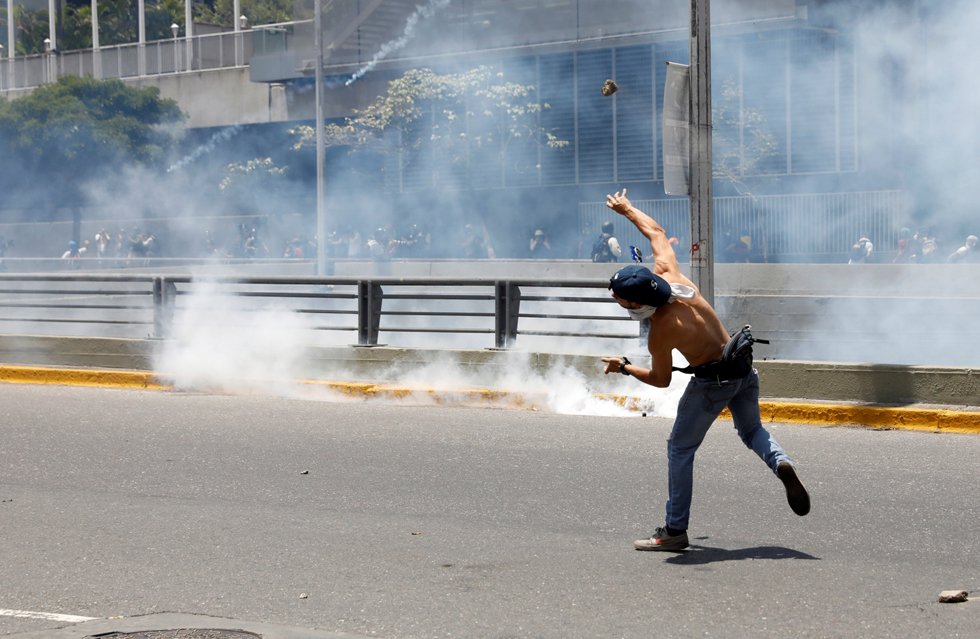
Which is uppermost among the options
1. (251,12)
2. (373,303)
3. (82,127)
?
(251,12)

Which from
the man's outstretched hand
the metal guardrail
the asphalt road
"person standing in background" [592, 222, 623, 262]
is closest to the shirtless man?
the asphalt road

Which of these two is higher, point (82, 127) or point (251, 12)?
point (251, 12)

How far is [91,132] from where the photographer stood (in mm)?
33312

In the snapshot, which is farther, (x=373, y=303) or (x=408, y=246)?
(x=408, y=246)

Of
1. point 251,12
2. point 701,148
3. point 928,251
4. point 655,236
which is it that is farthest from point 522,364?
point 251,12

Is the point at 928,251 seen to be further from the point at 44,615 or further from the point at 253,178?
the point at 253,178

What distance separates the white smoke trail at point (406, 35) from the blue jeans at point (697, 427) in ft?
85.5

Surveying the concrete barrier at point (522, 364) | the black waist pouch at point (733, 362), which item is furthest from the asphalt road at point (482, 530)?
the black waist pouch at point (733, 362)

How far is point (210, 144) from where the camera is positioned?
37625mm

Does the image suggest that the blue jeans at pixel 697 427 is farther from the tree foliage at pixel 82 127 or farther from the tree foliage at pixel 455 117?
the tree foliage at pixel 82 127

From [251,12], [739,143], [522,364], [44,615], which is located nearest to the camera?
[44,615]

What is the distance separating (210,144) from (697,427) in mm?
35732

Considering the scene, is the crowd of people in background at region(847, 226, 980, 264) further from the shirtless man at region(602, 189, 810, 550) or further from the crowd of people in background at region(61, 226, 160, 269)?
the crowd of people in background at region(61, 226, 160, 269)

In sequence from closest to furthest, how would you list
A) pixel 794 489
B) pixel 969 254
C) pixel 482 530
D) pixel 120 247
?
pixel 794 489, pixel 482 530, pixel 969 254, pixel 120 247
